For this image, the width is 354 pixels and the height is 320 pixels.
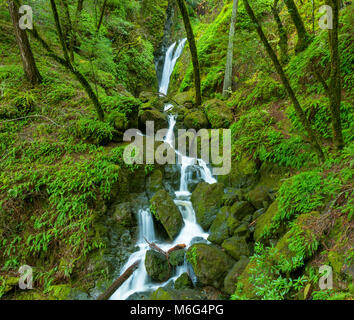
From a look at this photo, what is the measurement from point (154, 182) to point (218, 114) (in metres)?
4.03

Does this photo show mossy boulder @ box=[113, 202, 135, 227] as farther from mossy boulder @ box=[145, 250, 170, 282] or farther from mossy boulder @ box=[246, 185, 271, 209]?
mossy boulder @ box=[246, 185, 271, 209]

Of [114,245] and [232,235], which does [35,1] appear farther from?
[232,235]

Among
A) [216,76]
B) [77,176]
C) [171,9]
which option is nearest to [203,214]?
[77,176]

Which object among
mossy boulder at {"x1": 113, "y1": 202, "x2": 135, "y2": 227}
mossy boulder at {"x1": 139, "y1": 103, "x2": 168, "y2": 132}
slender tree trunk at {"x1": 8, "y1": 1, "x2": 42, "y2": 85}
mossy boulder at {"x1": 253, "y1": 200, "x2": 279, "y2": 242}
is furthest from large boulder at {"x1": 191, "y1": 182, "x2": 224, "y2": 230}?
slender tree trunk at {"x1": 8, "y1": 1, "x2": 42, "y2": 85}

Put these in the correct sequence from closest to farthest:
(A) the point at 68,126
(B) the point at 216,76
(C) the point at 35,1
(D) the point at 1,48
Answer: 1. (A) the point at 68,126
2. (C) the point at 35,1
3. (D) the point at 1,48
4. (B) the point at 216,76

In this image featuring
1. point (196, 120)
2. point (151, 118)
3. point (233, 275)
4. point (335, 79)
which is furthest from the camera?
point (151, 118)

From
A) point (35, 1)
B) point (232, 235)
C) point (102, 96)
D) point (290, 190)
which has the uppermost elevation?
point (35, 1)

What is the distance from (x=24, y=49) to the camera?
7.52m

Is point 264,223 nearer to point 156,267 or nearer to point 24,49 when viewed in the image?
point 156,267

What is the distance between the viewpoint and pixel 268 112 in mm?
7238

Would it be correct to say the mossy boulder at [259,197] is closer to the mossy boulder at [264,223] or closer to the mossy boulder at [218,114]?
the mossy boulder at [264,223]

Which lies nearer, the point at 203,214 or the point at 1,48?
the point at 203,214

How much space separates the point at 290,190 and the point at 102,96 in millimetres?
7446

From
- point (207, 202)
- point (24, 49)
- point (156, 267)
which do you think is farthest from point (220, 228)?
point (24, 49)
